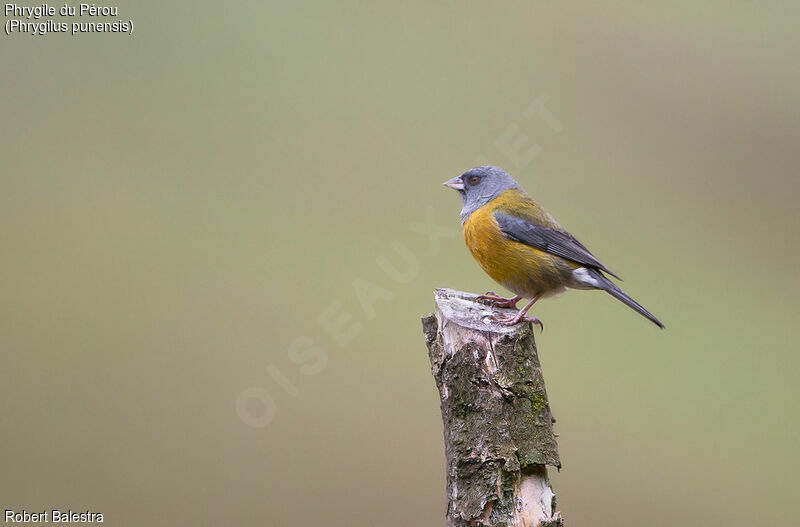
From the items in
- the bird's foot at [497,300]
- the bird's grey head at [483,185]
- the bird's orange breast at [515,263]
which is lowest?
the bird's foot at [497,300]

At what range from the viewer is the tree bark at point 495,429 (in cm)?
334

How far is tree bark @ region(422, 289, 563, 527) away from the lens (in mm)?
3338

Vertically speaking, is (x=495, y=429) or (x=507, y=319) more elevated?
(x=507, y=319)

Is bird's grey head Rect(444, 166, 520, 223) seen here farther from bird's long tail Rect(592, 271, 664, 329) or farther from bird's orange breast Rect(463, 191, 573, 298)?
bird's long tail Rect(592, 271, 664, 329)

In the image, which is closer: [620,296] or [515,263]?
[620,296]

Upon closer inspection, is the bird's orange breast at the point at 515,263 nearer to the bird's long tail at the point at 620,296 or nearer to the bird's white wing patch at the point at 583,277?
the bird's white wing patch at the point at 583,277

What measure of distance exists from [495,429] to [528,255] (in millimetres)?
1490

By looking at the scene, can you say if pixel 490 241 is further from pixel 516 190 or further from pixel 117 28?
pixel 117 28

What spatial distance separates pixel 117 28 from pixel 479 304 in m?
5.42

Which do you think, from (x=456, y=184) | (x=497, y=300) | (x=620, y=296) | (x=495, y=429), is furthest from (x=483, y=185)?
(x=495, y=429)

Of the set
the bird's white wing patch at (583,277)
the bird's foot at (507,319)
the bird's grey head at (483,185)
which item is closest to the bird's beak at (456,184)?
the bird's grey head at (483,185)

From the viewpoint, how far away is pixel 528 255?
180 inches

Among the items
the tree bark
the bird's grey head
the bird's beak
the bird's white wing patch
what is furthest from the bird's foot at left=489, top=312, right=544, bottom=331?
the bird's beak

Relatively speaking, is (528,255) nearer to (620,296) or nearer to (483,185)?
(620,296)
